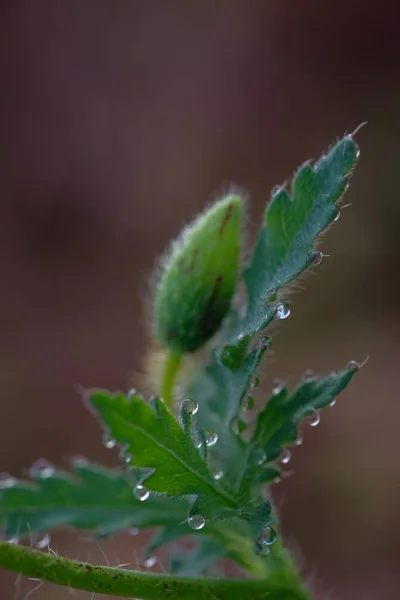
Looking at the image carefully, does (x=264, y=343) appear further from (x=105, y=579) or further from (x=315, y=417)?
(x=105, y=579)

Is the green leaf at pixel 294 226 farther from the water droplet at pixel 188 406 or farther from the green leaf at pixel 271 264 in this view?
the water droplet at pixel 188 406

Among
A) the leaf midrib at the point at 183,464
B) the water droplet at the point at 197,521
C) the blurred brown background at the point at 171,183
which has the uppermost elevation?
the blurred brown background at the point at 171,183

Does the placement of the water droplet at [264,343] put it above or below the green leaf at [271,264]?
below

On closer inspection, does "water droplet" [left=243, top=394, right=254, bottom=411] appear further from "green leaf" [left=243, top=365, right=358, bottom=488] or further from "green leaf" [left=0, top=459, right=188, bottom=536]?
"green leaf" [left=0, top=459, right=188, bottom=536]

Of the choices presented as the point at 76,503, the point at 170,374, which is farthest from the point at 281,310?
the point at 76,503

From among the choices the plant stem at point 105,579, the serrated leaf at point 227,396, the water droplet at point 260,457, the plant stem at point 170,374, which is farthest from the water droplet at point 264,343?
the plant stem at point 170,374

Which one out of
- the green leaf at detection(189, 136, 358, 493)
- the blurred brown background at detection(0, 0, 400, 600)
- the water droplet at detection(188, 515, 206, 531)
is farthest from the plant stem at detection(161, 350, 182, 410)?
the blurred brown background at detection(0, 0, 400, 600)
